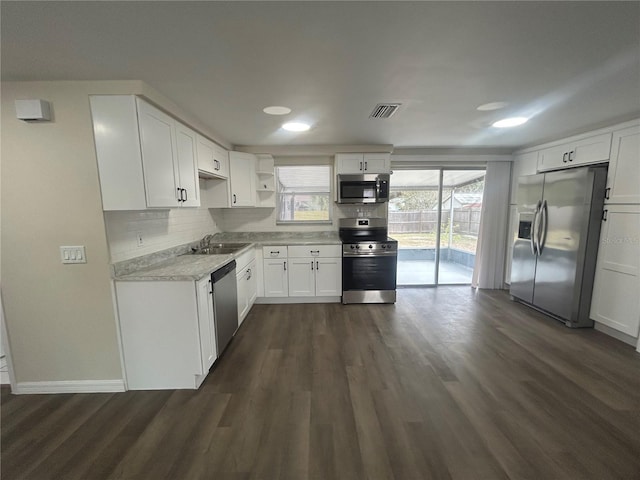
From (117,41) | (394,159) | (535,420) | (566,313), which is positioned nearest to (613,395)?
(535,420)

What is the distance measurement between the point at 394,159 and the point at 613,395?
3.53m

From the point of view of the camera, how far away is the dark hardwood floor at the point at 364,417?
145cm

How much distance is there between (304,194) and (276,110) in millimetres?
1939

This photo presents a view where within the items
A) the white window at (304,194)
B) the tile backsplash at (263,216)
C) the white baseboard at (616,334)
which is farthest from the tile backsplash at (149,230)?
the white baseboard at (616,334)

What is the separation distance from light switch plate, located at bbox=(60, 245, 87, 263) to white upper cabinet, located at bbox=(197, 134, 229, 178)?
4.31ft

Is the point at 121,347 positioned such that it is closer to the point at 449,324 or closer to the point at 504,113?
the point at 449,324

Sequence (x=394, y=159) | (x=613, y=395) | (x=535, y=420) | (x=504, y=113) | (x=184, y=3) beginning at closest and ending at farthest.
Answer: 1. (x=184, y=3)
2. (x=535, y=420)
3. (x=613, y=395)
4. (x=504, y=113)
5. (x=394, y=159)

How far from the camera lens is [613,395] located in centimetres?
196

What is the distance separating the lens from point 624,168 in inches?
106

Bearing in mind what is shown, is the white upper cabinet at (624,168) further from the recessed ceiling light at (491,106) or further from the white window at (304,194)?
the white window at (304,194)

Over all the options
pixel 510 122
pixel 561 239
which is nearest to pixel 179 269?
pixel 510 122

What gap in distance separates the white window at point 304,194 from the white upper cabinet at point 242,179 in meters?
0.49

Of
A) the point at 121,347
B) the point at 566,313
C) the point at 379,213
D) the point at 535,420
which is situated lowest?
the point at 535,420

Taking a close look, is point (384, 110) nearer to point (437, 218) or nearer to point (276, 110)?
point (276, 110)
